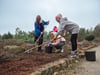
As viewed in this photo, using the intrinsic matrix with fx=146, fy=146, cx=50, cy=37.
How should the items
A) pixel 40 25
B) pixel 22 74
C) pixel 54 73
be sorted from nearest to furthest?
pixel 22 74 → pixel 54 73 → pixel 40 25

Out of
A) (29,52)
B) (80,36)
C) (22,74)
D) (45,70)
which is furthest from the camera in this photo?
(80,36)

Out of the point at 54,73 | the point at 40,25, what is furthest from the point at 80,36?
the point at 54,73

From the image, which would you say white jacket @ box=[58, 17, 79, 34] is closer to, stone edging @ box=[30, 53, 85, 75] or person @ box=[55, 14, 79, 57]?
person @ box=[55, 14, 79, 57]

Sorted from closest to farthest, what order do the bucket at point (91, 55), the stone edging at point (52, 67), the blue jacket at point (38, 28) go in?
the stone edging at point (52, 67) < the bucket at point (91, 55) < the blue jacket at point (38, 28)

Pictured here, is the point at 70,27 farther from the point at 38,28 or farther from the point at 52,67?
the point at 52,67

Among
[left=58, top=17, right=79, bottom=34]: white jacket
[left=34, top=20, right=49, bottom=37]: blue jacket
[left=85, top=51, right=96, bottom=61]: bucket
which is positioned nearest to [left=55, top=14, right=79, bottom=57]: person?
[left=58, top=17, right=79, bottom=34]: white jacket

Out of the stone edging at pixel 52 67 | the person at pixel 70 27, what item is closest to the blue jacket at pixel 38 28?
the person at pixel 70 27

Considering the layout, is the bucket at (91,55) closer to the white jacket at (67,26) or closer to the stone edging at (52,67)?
the stone edging at (52,67)

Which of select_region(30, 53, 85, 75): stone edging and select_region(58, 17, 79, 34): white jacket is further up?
select_region(58, 17, 79, 34): white jacket

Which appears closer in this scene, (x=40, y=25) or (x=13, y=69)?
(x=13, y=69)

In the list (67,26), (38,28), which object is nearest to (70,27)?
(67,26)

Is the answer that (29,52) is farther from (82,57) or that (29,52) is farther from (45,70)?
(45,70)

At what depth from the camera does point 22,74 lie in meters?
2.71

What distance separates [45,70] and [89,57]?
231cm
